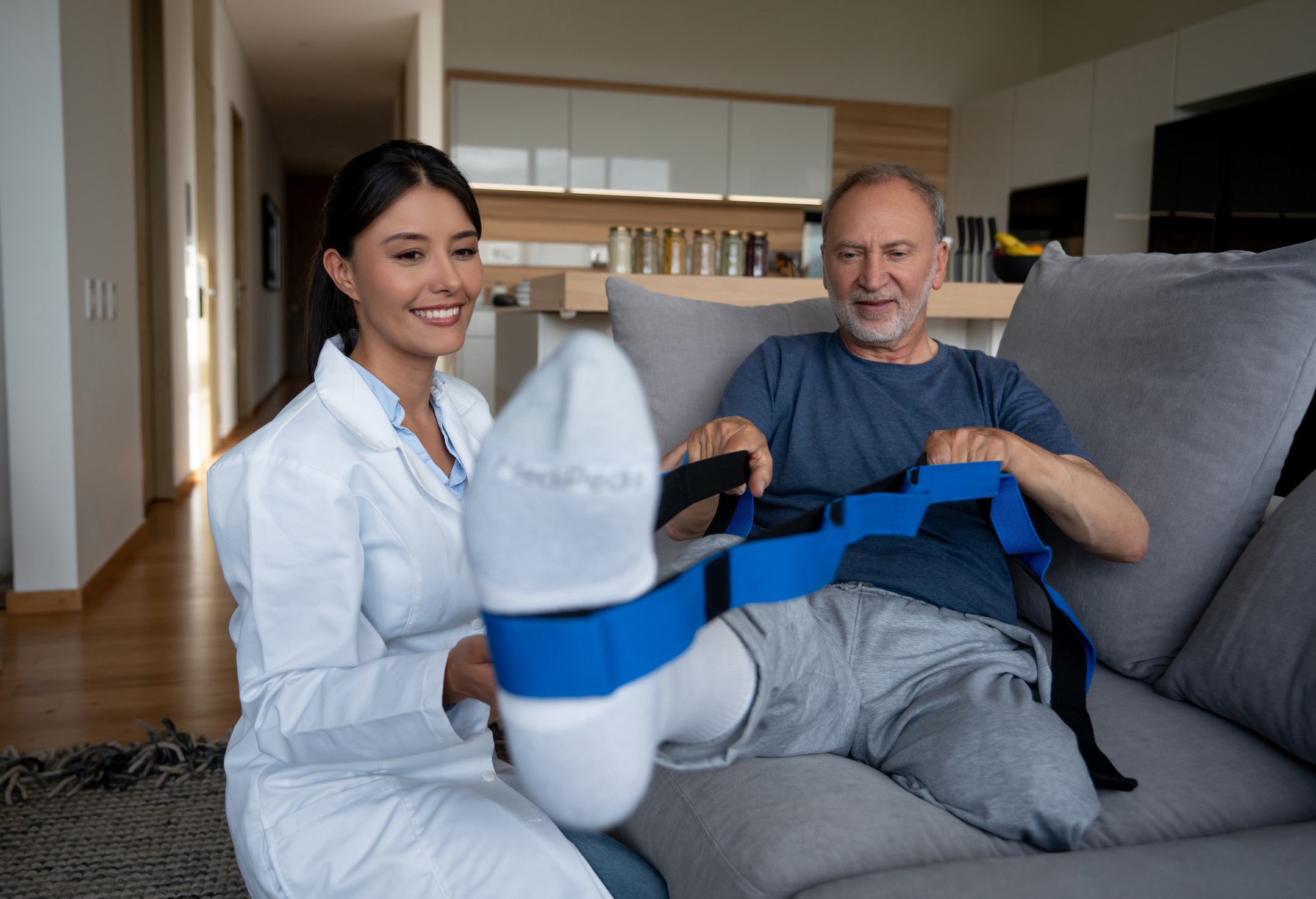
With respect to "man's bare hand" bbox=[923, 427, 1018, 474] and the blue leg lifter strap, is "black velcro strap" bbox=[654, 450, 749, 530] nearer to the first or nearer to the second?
the blue leg lifter strap

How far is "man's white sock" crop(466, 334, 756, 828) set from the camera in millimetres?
510

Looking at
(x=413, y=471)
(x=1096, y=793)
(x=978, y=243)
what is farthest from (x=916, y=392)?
(x=978, y=243)

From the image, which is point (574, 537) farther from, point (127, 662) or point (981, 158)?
point (981, 158)

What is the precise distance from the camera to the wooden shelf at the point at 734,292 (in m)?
2.10

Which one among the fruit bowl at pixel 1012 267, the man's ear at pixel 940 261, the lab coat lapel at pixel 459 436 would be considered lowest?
the lab coat lapel at pixel 459 436

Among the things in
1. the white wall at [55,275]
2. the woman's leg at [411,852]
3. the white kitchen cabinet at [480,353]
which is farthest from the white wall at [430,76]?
the woman's leg at [411,852]

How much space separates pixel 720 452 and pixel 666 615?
0.66 metres

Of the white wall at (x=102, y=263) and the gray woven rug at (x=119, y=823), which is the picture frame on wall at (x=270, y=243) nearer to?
the white wall at (x=102, y=263)

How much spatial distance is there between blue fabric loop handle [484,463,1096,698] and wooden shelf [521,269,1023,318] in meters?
1.31

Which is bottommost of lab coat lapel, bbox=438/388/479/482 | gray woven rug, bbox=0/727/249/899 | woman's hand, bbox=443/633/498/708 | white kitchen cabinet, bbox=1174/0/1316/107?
gray woven rug, bbox=0/727/249/899

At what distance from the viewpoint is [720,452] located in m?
1.22

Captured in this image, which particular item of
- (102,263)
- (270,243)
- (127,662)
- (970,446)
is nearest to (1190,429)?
(970,446)

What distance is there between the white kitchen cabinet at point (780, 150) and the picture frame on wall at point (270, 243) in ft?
17.0

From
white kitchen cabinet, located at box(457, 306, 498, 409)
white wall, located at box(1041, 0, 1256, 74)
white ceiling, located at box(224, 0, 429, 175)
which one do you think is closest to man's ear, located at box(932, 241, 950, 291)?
white kitchen cabinet, located at box(457, 306, 498, 409)
